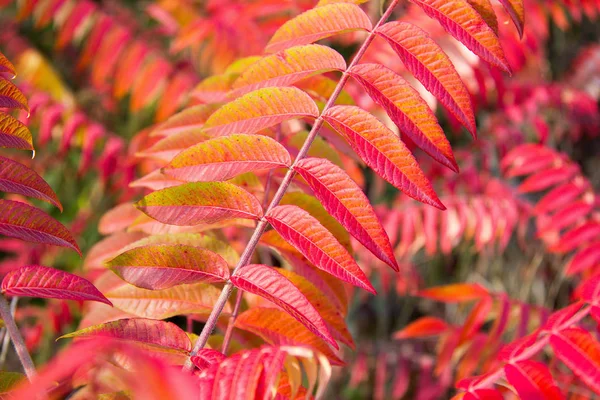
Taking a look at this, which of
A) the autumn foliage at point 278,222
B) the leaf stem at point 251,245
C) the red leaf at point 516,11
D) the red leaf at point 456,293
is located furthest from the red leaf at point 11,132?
the red leaf at point 456,293

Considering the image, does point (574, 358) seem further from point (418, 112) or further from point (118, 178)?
point (118, 178)

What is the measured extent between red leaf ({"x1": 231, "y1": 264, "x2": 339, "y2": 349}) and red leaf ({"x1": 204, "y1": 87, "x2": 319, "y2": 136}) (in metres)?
0.18

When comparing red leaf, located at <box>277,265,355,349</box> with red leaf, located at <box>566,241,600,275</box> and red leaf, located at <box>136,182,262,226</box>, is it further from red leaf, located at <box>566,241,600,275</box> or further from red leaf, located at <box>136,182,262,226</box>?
red leaf, located at <box>566,241,600,275</box>

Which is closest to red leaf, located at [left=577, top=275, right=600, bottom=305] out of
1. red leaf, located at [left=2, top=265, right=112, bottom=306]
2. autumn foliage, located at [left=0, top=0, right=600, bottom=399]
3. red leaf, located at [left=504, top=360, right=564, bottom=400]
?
autumn foliage, located at [left=0, top=0, right=600, bottom=399]

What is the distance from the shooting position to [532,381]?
27.6 inches

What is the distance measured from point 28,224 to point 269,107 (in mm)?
320

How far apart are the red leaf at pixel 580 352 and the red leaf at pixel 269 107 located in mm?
408

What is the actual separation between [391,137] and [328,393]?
2.03 meters

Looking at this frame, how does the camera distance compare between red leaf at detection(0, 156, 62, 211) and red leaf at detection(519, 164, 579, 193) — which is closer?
red leaf at detection(0, 156, 62, 211)

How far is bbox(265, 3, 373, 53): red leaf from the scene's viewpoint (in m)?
0.80

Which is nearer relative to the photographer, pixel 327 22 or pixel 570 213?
pixel 327 22

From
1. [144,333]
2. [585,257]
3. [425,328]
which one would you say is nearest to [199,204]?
[144,333]

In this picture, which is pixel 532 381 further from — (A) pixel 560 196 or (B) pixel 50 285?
(A) pixel 560 196

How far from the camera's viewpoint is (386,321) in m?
2.79
